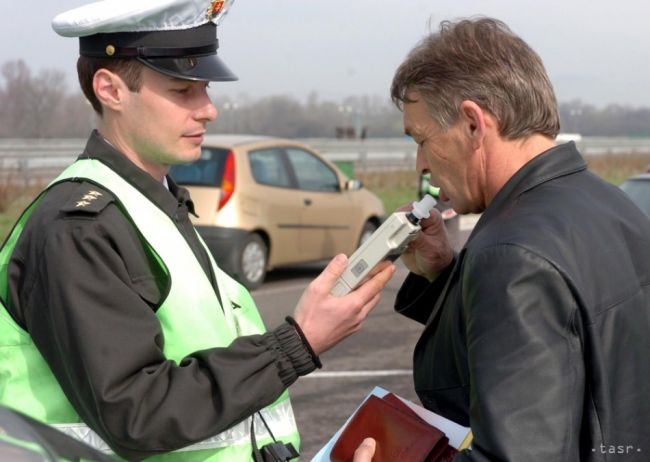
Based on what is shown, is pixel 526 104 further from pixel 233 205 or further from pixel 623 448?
pixel 233 205

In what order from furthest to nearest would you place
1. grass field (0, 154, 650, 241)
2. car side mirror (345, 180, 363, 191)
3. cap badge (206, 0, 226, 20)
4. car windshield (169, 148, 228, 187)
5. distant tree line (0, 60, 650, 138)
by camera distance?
distant tree line (0, 60, 650, 138)
grass field (0, 154, 650, 241)
car side mirror (345, 180, 363, 191)
car windshield (169, 148, 228, 187)
cap badge (206, 0, 226, 20)

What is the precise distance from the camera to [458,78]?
2.21 meters

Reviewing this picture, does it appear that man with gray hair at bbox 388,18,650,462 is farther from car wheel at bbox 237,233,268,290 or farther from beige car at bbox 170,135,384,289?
car wheel at bbox 237,233,268,290

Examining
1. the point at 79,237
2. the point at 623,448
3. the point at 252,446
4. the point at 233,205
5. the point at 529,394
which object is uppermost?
the point at 79,237

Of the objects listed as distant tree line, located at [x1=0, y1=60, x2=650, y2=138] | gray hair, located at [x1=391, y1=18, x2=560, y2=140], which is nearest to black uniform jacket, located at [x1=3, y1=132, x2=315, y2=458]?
gray hair, located at [x1=391, y1=18, x2=560, y2=140]

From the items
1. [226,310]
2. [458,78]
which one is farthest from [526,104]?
[226,310]

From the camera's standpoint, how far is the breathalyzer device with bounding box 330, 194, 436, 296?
2.37 m

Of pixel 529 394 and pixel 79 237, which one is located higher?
pixel 79 237

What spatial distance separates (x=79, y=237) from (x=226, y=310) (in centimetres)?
45

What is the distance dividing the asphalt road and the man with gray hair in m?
3.69

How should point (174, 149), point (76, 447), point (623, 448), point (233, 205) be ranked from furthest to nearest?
point (233, 205), point (174, 149), point (623, 448), point (76, 447)

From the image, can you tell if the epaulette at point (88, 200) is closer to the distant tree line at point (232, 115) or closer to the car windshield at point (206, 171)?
the car windshield at point (206, 171)

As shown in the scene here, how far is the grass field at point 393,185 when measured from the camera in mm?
16375

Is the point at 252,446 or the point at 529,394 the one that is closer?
the point at 529,394
